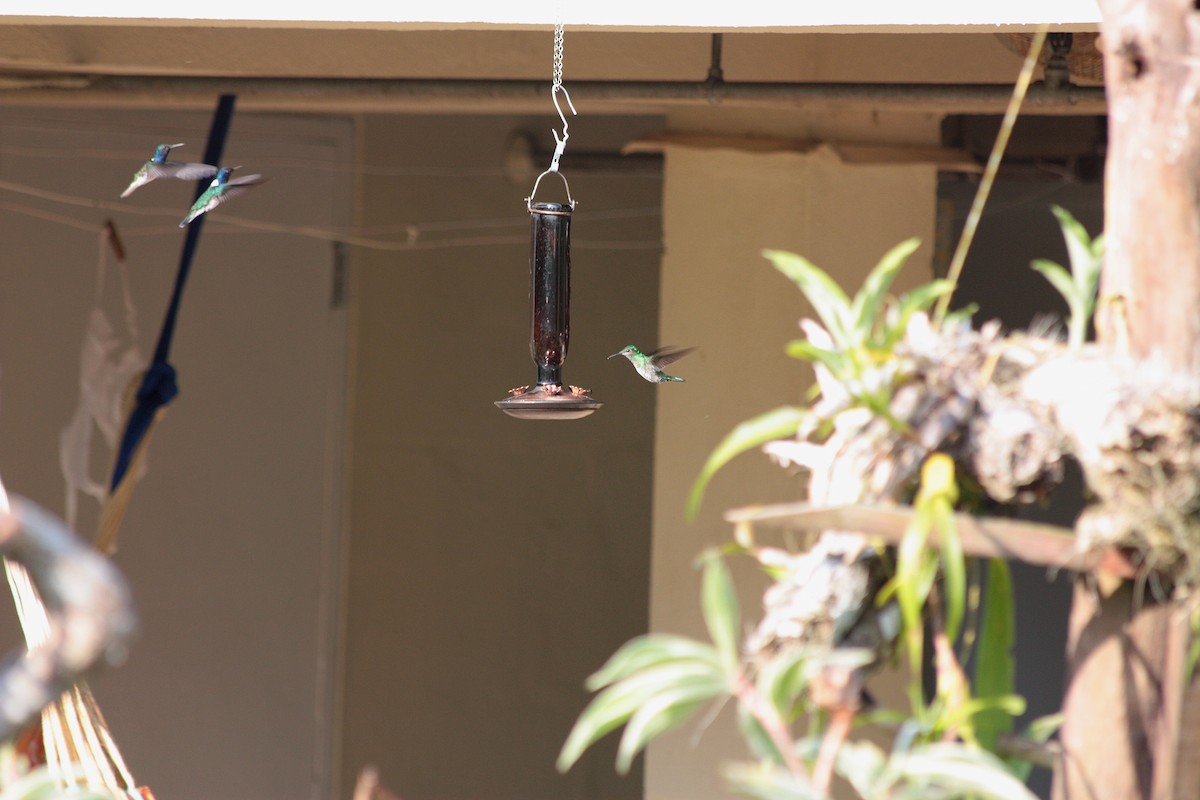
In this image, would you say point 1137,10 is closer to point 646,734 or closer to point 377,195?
point 646,734

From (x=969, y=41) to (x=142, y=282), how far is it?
80.2 inches

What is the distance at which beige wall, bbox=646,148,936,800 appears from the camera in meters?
2.47

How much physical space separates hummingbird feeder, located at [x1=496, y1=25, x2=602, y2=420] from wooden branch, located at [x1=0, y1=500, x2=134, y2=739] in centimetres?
91

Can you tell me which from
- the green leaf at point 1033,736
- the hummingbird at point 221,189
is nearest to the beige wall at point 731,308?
the hummingbird at point 221,189

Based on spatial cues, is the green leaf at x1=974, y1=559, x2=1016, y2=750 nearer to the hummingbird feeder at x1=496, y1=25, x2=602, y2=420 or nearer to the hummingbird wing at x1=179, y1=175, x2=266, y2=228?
the hummingbird feeder at x1=496, y1=25, x2=602, y2=420

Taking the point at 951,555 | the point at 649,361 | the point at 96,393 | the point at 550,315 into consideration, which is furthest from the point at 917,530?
the point at 96,393

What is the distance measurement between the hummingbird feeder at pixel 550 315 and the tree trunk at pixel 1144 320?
724 millimetres

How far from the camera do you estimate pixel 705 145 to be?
252cm

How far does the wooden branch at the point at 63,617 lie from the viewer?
2.27 ft

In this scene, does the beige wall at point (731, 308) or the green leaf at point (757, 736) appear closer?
the green leaf at point (757, 736)

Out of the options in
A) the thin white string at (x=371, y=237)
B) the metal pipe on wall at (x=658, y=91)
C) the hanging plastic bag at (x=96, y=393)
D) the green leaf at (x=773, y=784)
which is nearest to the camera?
the green leaf at (x=773, y=784)

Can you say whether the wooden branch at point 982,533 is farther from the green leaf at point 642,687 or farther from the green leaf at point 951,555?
the green leaf at point 642,687

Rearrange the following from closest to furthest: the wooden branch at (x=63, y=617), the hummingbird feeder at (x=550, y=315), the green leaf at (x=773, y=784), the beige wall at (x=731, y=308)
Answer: the wooden branch at (x=63, y=617)
the green leaf at (x=773, y=784)
the hummingbird feeder at (x=550, y=315)
the beige wall at (x=731, y=308)

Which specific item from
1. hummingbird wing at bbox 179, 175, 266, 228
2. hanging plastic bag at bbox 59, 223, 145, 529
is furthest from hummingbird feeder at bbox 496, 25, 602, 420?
hanging plastic bag at bbox 59, 223, 145, 529
